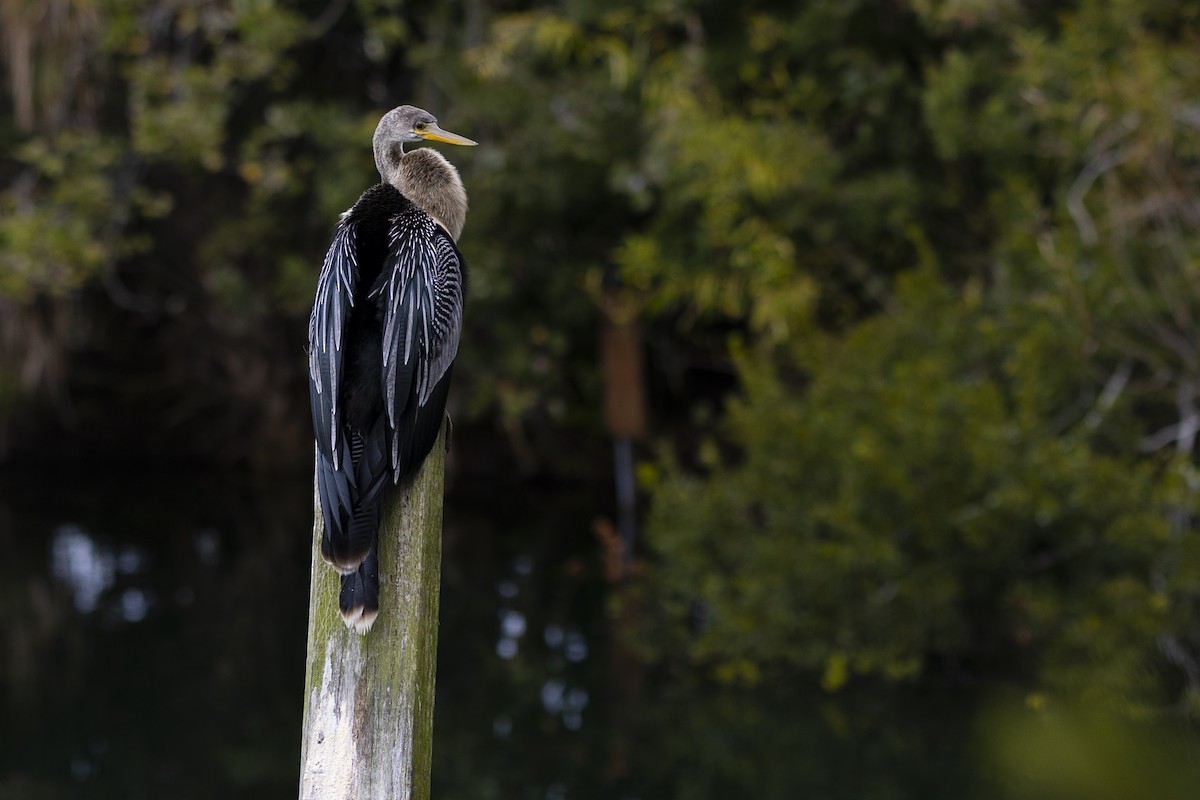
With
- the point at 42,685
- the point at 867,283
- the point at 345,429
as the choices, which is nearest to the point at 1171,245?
the point at 867,283

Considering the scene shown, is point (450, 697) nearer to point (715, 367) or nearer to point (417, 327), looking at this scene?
point (715, 367)

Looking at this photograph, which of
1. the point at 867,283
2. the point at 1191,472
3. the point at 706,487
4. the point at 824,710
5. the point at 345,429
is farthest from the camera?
the point at 867,283

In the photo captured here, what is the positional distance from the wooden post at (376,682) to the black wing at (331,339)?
0.16 metres

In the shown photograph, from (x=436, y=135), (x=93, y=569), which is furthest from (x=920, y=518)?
(x=93, y=569)

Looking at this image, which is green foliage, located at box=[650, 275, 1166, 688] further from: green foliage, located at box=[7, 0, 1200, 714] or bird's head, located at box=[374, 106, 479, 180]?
bird's head, located at box=[374, 106, 479, 180]

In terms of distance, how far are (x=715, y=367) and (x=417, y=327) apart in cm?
813

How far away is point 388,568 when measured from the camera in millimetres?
2119

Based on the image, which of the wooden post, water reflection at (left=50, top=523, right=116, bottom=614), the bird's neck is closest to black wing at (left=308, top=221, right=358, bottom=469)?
the wooden post

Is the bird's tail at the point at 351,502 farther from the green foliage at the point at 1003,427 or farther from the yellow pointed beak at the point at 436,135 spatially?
the green foliage at the point at 1003,427

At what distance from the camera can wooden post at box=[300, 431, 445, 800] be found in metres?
2.08

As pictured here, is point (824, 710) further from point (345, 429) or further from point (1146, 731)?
point (345, 429)

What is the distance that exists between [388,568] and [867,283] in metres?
5.56

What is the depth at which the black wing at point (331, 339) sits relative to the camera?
225cm

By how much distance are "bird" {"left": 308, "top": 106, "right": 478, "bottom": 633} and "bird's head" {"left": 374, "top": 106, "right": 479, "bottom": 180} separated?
0.24 meters
